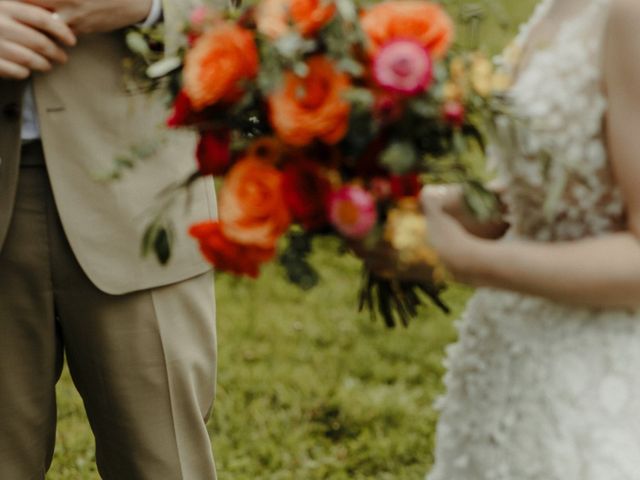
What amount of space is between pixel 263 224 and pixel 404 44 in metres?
0.33

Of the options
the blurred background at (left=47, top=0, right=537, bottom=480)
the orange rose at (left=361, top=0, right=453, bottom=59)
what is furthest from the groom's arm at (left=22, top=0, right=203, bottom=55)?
the blurred background at (left=47, top=0, right=537, bottom=480)

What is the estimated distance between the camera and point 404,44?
1.47 m

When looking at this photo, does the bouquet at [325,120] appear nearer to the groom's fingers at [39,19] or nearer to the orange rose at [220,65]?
the orange rose at [220,65]

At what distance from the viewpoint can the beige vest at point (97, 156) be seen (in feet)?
7.15

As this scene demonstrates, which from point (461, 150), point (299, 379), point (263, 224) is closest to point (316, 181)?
point (263, 224)

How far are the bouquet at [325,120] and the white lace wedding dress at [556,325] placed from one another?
13 centimetres

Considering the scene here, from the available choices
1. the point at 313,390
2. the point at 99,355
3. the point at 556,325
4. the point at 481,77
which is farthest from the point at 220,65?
the point at 313,390

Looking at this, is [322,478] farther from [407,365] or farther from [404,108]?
[404,108]

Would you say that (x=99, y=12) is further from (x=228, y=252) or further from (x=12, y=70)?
(x=228, y=252)

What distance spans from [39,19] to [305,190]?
86 cm

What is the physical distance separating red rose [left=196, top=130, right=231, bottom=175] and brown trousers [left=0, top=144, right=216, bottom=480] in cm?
77

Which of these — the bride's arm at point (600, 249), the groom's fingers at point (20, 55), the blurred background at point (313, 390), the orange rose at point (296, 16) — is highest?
the orange rose at point (296, 16)

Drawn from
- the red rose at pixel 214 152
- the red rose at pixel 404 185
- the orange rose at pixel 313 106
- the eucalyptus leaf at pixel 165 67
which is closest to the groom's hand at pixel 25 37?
the eucalyptus leaf at pixel 165 67

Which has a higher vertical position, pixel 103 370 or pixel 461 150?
pixel 461 150
